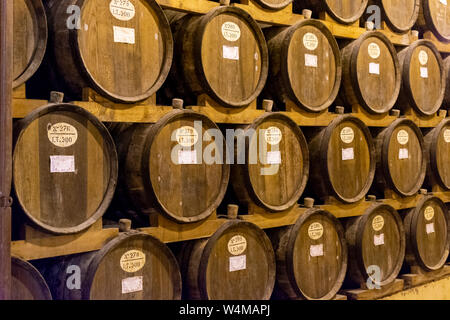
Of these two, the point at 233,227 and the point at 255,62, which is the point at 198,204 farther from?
the point at 255,62

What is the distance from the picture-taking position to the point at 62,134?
294 centimetres

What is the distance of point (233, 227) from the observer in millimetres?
3674

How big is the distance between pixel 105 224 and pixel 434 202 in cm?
331

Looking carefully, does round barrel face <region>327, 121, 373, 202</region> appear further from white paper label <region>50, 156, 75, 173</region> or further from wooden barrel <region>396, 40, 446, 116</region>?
white paper label <region>50, 156, 75, 173</region>

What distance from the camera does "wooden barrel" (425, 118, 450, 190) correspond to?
5.32 metres

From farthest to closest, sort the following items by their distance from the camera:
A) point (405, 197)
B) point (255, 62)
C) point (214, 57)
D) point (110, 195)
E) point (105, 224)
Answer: point (405, 197), point (255, 62), point (214, 57), point (105, 224), point (110, 195)

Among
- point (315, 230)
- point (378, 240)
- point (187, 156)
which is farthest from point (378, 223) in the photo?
point (187, 156)

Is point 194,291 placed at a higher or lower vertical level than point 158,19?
lower

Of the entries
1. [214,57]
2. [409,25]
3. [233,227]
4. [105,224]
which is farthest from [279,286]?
[409,25]

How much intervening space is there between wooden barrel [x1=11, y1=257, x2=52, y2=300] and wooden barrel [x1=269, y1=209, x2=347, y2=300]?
177 cm

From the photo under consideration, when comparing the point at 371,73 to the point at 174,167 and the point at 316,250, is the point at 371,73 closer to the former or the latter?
the point at 316,250

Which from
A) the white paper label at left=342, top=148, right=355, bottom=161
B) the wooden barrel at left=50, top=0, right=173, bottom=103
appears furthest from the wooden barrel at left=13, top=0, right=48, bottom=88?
the white paper label at left=342, top=148, right=355, bottom=161

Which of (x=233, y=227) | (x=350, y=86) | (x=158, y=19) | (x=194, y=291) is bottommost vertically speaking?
(x=194, y=291)

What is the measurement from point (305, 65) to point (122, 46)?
60.0 inches
